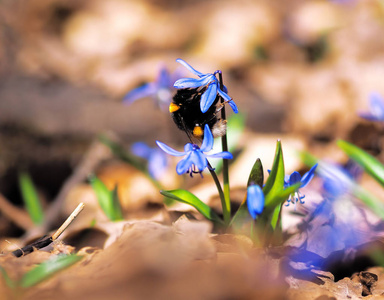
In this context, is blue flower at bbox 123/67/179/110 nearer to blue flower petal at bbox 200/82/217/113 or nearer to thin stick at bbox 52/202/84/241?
blue flower petal at bbox 200/82/217/113

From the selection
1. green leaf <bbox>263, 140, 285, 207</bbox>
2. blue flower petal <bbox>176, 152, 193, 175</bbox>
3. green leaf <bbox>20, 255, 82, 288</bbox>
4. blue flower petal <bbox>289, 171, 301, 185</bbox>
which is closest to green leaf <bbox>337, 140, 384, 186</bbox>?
blue flower petal <bbox>289, 171, 301, 185</bbox>

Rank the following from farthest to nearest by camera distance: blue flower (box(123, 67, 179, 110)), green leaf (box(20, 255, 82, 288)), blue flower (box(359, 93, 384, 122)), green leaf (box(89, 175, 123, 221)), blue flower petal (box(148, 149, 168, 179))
Result: blue flower petal (box(148, 149, 168, 179)) < blue flower (box(123, 67, 179, 110)) < blue flower (box(359, 93, 384, 122)) < green leaf (box(89, 175, 123, 221)) < green leaf (box(20, 255, 82, 288))

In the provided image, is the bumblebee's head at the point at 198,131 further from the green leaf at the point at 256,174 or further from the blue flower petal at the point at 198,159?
the green leaf at the point at 256,174

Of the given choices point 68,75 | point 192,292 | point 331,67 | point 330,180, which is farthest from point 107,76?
point 192,292

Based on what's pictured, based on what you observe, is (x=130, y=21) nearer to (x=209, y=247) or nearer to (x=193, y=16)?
(x=193, y=16)

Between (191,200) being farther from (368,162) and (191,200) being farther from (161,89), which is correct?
(161,89)

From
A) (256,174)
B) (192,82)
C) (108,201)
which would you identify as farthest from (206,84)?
(108,201)
